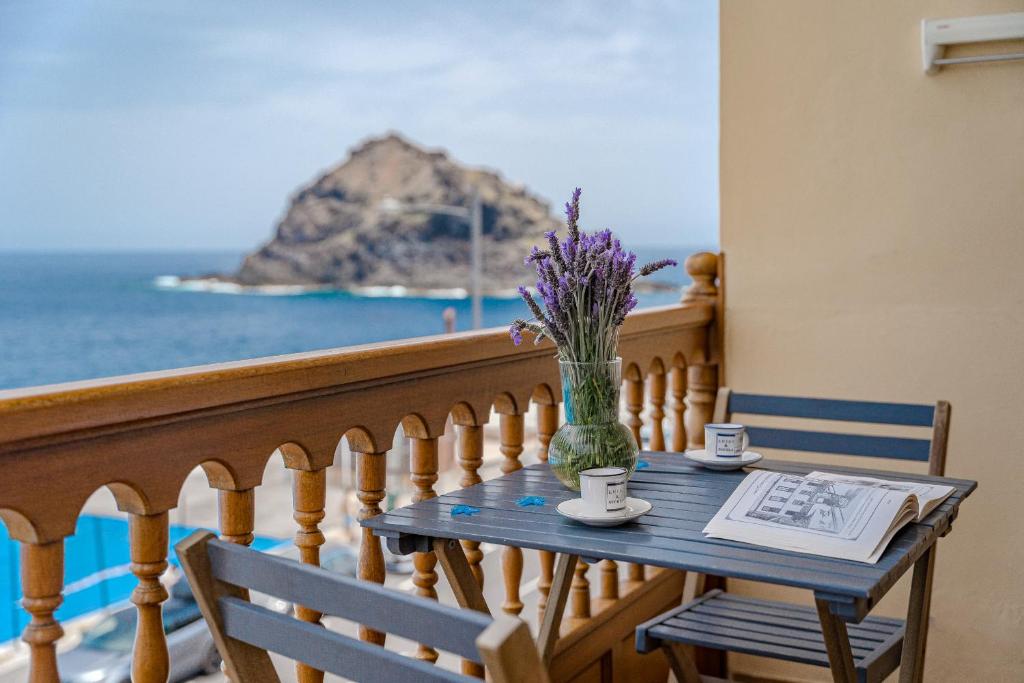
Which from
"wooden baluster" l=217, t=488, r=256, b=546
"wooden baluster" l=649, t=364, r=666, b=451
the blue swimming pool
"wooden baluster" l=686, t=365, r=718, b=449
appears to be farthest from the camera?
the blue swimming pool

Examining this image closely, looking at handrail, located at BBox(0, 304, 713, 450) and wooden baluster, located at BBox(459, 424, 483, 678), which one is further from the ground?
handrail, located at BBox(0, 304, 713, 450)

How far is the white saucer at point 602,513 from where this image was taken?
1516mm

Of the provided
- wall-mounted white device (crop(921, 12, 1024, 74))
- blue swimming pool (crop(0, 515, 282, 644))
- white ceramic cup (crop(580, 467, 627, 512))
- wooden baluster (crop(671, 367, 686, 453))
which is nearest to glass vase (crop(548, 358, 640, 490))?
white ceramic cup (crop(580, 467, 627, 512))

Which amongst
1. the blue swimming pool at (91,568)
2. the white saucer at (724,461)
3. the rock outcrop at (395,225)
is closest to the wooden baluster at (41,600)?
the white saucer at (724,461)

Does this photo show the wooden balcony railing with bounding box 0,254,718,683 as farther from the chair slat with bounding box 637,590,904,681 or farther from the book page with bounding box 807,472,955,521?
the book page with bounding box 807,472,955,521

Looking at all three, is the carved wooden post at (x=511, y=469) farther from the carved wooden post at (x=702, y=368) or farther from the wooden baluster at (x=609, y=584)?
the carved wooden post at (x=702, y=368)

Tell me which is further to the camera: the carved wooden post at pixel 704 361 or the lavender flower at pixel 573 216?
the carved wooden post at pixel 704 361

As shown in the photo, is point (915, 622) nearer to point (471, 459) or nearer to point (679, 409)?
point (471, 459)

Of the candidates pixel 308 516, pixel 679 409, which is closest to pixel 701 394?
pixel 679 409

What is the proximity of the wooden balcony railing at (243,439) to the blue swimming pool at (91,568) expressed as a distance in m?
10.8

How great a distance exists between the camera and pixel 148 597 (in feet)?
4.43

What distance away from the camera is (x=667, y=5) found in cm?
4044

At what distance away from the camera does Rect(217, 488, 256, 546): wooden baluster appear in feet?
4.95

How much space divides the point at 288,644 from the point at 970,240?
239 centimetres
